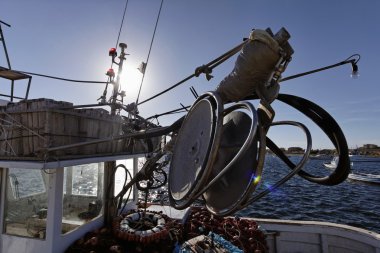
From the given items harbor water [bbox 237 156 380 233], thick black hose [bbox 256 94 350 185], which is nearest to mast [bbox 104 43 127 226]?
thick black hose [bbox 256 94 350 185]

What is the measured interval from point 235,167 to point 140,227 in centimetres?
604

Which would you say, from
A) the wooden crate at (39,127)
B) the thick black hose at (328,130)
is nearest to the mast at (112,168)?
the wooden crate at (39,127)

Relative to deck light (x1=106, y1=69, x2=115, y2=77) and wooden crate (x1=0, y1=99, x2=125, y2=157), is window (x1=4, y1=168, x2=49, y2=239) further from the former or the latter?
deck light (x1=106, y1=69, x2=115, y2=77)

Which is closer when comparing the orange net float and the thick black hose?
the thick black hose

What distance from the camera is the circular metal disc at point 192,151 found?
2771mm

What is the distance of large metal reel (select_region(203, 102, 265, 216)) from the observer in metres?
2.58

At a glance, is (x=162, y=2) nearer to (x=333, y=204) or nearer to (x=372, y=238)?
(x=372, y=238)

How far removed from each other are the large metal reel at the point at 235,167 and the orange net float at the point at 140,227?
15.7 ft

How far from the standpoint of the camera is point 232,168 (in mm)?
3236

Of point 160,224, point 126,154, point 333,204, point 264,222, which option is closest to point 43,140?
point 126,154

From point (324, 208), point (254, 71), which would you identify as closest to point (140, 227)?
point (254, 71)

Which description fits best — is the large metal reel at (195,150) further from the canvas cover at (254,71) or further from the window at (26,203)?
the window at (26,203)

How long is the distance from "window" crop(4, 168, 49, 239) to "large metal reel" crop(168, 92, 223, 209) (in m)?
5.09

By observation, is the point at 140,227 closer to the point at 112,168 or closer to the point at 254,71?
the point at 112,168
